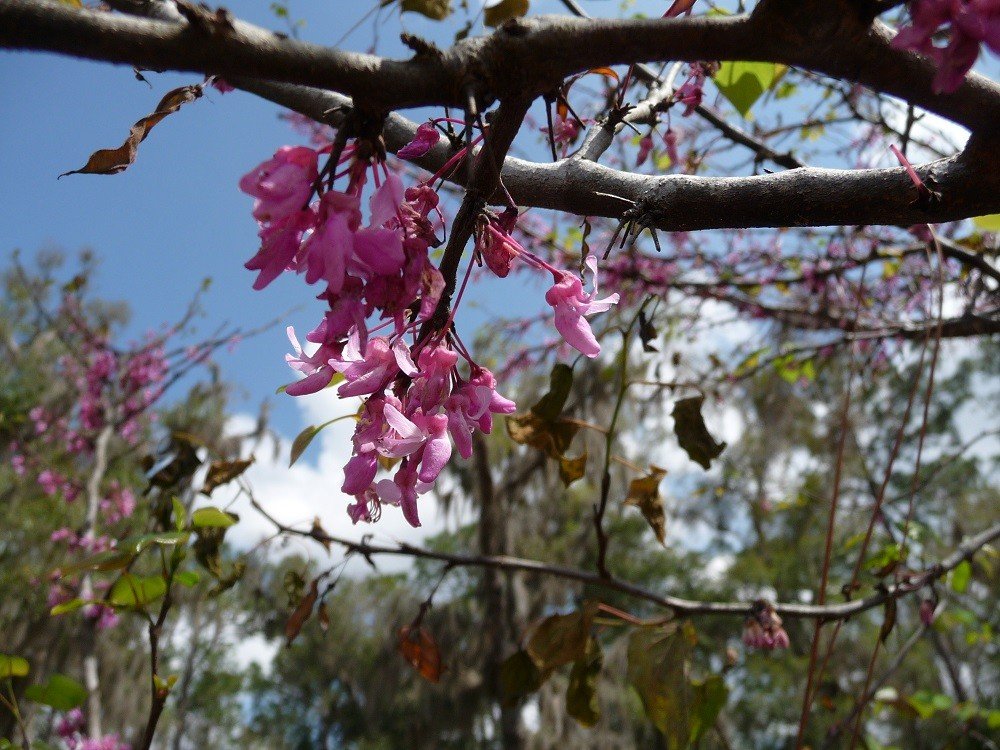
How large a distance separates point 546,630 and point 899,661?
132 centimetres

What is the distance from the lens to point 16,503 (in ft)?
22.6

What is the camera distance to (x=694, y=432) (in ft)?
3.66

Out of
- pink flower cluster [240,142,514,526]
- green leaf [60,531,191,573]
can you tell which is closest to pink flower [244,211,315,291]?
pink flower cluster [240,142,514,526]

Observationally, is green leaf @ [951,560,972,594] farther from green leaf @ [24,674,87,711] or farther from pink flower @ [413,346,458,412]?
green leaf @ [24,674,87,711]

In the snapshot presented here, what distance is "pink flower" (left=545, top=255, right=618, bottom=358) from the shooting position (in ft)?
2.14

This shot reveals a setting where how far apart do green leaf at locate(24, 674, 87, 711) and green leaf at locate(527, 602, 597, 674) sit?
691 mm

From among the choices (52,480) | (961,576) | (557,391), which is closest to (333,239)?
(557,391)

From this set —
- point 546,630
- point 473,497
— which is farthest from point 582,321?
point 473,497

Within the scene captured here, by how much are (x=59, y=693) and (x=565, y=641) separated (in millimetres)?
765

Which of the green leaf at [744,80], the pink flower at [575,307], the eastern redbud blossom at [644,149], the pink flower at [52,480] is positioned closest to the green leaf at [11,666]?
the pink flower at [575,307]

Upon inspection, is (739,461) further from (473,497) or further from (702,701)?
(702,701)

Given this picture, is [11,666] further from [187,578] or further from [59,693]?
[187,578]

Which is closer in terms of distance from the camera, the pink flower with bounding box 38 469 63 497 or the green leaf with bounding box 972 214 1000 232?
the green leaf with bounding box 972 214 1000 232

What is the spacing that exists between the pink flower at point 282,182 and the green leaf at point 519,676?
0.97 meters
